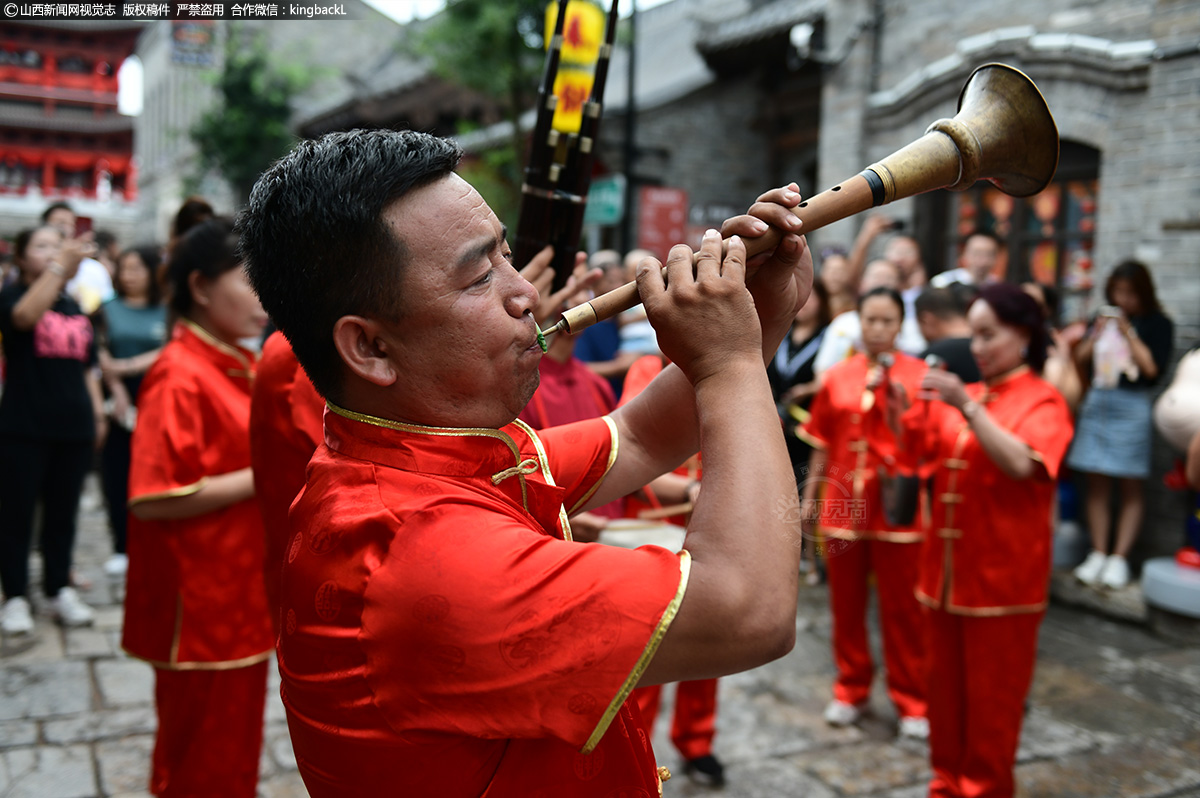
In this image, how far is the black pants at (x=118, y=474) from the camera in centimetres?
625

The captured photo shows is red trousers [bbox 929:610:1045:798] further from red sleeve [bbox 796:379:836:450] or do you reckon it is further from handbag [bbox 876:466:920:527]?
red sleeve [bbox 796:379:836:450]

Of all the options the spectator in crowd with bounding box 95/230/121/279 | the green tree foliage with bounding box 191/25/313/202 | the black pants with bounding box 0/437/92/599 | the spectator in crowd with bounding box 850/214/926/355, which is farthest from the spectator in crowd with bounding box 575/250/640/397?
the green tree foliage with bounding box 191/25/313/202

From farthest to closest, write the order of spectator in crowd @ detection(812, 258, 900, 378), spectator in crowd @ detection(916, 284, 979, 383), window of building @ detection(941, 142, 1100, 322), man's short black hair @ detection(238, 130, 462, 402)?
1. window of building @ detection(941, 142, 1100, 322)
2. spectator in crowd @ detection(812, 258, 900, 378)
3. spectator in crowd @ detection(916, 284, 979, 383)
4. man's short black hair @ detection(238, 130, 462, 402)

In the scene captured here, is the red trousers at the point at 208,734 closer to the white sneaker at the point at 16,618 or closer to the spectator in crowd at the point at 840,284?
the white sneaker at the point at 16,618

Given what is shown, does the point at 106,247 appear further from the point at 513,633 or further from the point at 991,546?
the point at 513,633

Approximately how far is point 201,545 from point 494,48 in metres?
9.80

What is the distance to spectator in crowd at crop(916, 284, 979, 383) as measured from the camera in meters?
4.49

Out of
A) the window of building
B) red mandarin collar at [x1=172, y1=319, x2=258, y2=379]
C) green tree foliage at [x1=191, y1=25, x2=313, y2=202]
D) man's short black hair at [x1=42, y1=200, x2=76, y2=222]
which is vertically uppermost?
green tree foliage at [x1=191, y1=25, x2=313, y2=202]

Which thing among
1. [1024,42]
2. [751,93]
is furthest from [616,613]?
[751,93]

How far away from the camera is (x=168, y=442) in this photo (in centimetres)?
277

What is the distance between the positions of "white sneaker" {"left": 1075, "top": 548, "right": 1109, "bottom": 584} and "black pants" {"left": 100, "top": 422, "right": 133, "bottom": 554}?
6.65 meters

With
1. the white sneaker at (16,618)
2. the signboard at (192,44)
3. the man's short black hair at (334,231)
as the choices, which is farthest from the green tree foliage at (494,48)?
the man's short black hair at (334,231)

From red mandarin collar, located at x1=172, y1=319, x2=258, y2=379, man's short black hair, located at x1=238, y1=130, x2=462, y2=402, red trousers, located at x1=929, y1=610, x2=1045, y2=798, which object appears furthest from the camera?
red trousers, located at x1=929, y1=610, x2=1045, y2=798

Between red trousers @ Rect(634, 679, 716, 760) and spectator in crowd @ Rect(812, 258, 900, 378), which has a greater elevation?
spectator in crowd @ Rect(812, 258, 900, 378)
